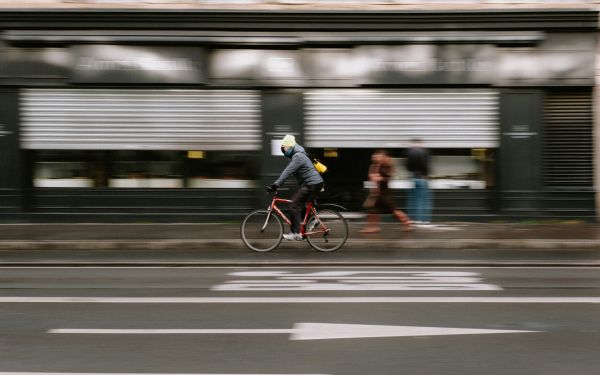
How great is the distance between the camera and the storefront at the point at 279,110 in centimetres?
1500

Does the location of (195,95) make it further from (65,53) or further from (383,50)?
(383,50)

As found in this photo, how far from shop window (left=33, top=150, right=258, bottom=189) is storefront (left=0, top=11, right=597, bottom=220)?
0.09 feet

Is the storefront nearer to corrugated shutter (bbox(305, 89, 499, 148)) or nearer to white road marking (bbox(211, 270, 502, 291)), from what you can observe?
corrugated shutter (bbox(305, 89, 499, 148))

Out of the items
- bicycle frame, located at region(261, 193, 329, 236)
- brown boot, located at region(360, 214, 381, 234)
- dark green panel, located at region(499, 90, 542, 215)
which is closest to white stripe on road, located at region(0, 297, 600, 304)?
bicycle frame, located at region(261, 193, 329, 236)

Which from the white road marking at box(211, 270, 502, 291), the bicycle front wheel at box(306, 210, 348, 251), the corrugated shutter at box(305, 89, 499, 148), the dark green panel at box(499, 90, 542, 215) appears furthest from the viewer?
the corrugated shutter at box(305, 89, 499, 148)

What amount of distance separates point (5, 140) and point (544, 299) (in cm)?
1187

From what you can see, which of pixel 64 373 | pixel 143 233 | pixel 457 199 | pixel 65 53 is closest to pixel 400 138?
pixel 457 199

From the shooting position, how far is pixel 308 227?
1127 centimetres

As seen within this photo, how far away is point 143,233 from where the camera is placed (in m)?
13.3

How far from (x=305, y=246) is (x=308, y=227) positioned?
726 millimetres

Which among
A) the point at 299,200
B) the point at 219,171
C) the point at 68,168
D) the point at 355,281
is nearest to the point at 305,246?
the point at 299,200

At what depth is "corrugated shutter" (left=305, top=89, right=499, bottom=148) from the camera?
15.2 meters

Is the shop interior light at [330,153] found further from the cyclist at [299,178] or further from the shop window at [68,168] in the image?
the shop window at [68,168]

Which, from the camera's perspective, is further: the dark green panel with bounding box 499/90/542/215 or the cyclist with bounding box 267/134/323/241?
the dark green panel with bounding box 499/90/542/215
